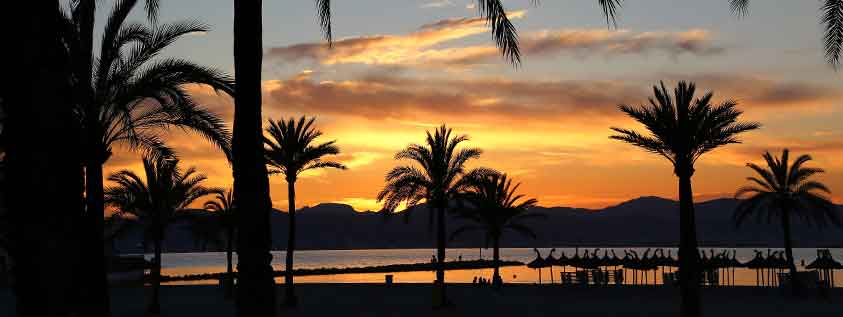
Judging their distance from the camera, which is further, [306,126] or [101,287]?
[306,126]

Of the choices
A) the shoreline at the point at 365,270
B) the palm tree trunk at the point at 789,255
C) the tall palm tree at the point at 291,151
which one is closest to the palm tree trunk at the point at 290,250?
the tall palm tree at the point at 291,151

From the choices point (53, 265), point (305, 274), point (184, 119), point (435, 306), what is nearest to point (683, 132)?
point (435, 306)

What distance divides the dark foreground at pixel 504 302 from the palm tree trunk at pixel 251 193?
2201 cm

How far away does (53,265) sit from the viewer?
9484 mm

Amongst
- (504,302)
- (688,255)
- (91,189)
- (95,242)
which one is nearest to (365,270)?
(504,302)

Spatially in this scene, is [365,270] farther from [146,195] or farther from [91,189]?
[91,189]

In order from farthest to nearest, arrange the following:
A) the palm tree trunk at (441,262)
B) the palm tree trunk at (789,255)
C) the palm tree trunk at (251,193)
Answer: the palm tree trunk at (789,255), the palm tree trunk at (441,262), the palm tree trunk at (251,193)

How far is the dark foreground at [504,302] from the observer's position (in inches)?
1473

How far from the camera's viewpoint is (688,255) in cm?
2988

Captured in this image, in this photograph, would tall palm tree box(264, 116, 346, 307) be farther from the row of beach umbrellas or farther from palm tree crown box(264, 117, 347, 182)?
the row of beach umbrellas

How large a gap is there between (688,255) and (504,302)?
50.7 ft

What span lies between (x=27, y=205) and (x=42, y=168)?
40 cm

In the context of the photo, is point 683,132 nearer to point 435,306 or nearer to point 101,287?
point 435,306

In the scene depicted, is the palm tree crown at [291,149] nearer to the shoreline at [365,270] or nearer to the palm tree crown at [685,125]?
the palm tree crown at [685,125]
